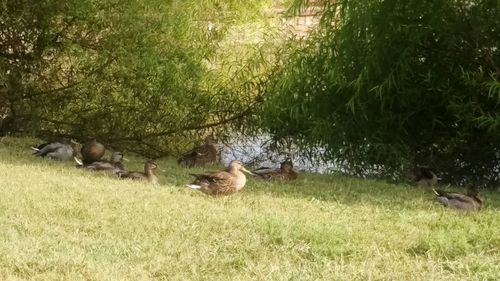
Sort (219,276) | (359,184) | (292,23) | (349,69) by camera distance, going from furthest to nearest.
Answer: (292,23) < (349,69) < (359,184) < (219,276)

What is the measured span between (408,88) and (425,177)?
43.5 inches

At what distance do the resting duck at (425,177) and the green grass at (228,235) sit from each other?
150 cm

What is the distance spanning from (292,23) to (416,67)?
330 cm

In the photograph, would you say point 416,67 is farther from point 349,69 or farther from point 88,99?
point 88,99

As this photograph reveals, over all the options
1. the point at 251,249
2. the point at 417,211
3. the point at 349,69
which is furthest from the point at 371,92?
the point at 251,249

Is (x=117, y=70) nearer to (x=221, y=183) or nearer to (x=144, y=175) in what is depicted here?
(x=144, y=175)

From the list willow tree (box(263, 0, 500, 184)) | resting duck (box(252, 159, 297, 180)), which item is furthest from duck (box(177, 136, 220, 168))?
resting duck (box(252, 159, 297, 180))

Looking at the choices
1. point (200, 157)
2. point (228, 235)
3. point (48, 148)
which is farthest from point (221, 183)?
point (200, 157)

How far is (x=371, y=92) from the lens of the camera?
1010cm

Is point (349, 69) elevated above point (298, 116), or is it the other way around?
point (349, 69)

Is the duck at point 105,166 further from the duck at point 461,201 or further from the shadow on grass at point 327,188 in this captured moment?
the duck at point 461,201

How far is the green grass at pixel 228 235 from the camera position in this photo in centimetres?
506

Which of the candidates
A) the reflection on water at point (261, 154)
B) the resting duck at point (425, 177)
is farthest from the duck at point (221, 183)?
the reflection on water at point (261, 154)

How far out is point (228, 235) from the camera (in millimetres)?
5840
